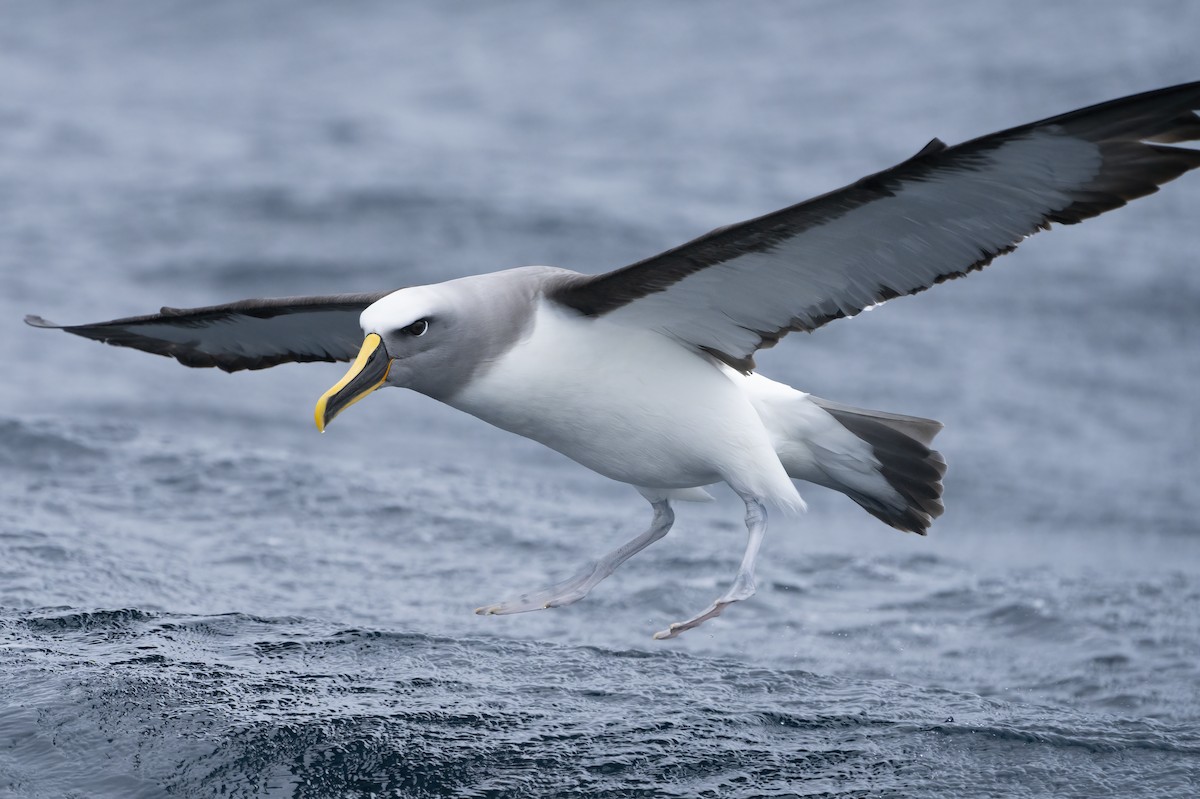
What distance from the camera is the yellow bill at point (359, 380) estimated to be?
5754 millimetres

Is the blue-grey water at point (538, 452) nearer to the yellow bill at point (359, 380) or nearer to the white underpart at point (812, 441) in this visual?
the white underpart at point (812, 441)

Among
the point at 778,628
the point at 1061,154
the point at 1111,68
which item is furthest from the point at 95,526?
the point at 1111,68

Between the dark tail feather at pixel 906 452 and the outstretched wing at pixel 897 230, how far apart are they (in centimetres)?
67

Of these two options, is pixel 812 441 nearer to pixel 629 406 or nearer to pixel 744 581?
pixel 744 581

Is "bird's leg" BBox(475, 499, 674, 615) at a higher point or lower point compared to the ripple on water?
higher

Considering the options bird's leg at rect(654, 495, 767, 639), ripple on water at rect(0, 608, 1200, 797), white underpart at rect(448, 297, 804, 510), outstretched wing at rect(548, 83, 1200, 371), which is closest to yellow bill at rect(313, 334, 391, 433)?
white underpart at rect(448, 297, 804, 510)

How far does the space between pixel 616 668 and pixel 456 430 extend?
565 centimetres

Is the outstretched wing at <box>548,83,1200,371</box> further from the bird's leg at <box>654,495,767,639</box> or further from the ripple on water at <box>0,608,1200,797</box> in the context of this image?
the ripple on water at <box>0,608,1200,797</box>

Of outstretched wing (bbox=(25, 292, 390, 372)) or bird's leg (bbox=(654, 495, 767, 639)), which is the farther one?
outstretched wing (bbox=(25, 292, 390, 372))

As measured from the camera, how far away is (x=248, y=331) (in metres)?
7.59

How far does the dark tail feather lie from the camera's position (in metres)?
6.99

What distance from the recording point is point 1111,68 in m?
21.4

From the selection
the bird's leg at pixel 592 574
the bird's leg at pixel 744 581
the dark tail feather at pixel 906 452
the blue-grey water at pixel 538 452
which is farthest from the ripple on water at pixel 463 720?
the dark tail feather at pixel 906 452

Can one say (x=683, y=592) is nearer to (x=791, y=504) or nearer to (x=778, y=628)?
(x=778, y=628)
